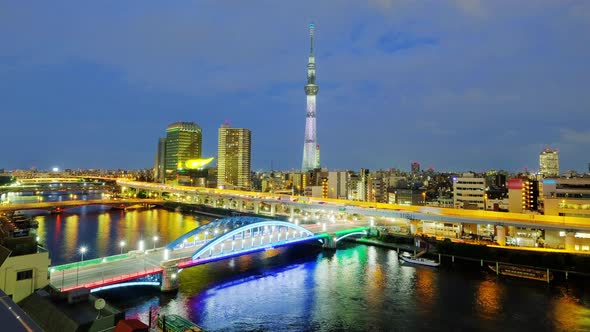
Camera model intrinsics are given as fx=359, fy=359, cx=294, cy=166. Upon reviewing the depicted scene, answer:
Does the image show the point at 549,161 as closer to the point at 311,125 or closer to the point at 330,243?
the point at 311,125

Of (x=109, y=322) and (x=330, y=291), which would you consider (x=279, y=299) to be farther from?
(x=109, y=322)

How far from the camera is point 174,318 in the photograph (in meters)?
15.5

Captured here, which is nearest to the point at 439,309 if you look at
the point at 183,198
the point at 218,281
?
the point at 218,281

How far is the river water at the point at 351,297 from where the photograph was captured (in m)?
17.0

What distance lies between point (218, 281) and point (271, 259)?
23.4 feet

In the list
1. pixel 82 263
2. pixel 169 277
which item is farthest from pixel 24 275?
pixel 169 277

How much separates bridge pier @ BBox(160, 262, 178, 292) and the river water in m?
0.62

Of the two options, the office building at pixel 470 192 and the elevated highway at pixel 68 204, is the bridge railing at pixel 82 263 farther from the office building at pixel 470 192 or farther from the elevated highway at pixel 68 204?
the office building at pixel 470 192

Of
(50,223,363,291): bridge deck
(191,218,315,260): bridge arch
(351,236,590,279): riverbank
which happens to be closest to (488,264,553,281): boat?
(351,236,590,279): riverbank

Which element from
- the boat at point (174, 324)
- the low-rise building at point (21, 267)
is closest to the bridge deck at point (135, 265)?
the low-rise building at point (21, 267)

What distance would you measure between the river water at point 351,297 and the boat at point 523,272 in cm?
82

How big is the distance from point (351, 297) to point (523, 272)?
12.9m

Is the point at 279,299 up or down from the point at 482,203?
down

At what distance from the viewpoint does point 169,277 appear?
66.3ft
